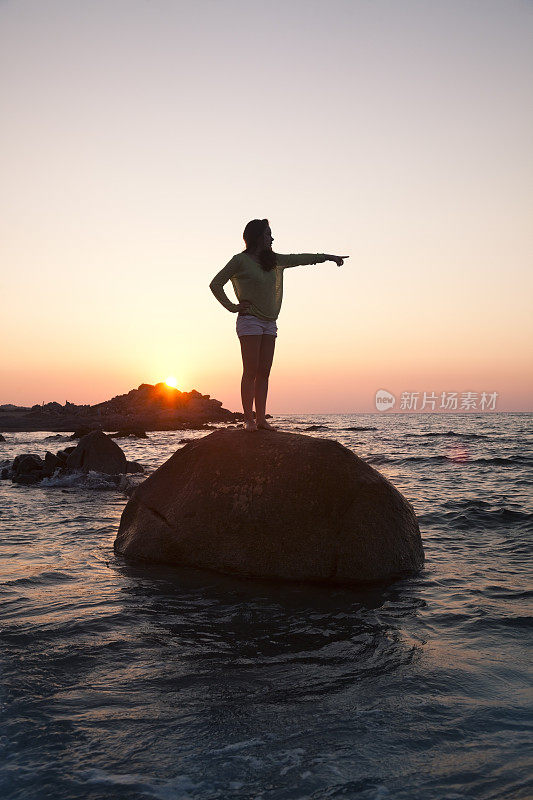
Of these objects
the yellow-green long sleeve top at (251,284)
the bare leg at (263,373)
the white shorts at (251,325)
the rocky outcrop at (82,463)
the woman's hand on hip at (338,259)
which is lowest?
the rocky outcrop at (82,463)

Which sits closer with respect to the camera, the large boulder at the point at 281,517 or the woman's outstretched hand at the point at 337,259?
the large boulder at the point at 281,517

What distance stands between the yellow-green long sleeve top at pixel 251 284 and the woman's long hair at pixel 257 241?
8cm

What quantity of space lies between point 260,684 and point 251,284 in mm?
4664

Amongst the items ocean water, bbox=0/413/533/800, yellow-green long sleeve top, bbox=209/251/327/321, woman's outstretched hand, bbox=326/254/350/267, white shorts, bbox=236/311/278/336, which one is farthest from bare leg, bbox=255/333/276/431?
ocean water, bbox=0/413/533/800

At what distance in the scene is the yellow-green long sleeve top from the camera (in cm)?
682

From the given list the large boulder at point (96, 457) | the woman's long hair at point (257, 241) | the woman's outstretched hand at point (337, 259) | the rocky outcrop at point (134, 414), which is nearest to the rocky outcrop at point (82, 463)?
the large boulder at point (96, 457)

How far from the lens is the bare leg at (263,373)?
23.4 ft

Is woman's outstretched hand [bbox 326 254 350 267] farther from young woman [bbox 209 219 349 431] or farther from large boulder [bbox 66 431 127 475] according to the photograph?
large boulder [bbox 66 431 127 475]

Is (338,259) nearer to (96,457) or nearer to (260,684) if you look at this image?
(260,684)

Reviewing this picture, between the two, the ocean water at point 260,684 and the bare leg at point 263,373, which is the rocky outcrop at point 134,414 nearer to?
the bare leg at point 263,373

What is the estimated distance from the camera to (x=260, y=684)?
349cm

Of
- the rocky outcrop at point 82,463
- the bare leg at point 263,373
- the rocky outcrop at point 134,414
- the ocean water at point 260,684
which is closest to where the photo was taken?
the ocean water at point 260,684

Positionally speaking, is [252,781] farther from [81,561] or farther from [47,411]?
[47,411]

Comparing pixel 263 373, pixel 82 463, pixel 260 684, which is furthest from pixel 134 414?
pixel 260 684
